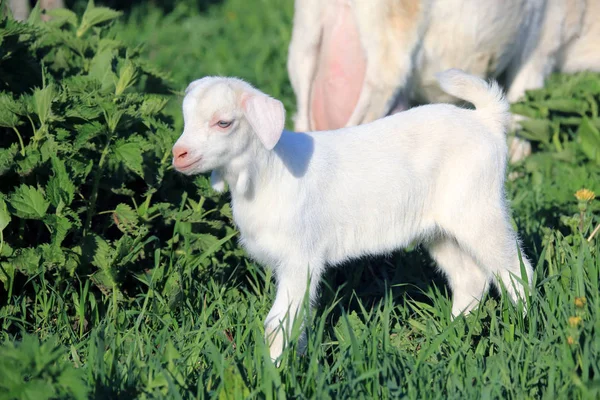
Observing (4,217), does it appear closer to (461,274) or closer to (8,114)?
(8,114)

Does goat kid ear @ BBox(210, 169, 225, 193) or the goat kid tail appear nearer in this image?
goat kid ear @ BBox(210, 169, 225, 193)

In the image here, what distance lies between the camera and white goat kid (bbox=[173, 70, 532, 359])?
2.95 meters

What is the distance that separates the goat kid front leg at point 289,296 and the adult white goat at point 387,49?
1.60 metres

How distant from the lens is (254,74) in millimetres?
7316

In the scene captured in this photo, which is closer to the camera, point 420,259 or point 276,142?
point 276,142

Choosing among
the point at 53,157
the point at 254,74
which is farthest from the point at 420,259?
the point at 254,74

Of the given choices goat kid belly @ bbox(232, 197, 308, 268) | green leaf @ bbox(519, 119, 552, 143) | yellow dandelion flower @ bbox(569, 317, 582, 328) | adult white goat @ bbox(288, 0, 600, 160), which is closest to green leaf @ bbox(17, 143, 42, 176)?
goat kid belly @ bbox(232, 197, 308, 268)

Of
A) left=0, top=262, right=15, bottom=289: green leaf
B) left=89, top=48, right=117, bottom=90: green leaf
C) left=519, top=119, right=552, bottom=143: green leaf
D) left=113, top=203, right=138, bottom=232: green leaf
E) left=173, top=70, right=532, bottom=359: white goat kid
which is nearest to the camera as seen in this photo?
left=173, top=70, right=532, bottom=359: white goat kid

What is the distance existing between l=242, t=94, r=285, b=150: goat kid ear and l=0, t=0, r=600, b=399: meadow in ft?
2.11

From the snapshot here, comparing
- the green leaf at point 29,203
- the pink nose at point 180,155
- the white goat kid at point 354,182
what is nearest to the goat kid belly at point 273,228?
the white goat kid at point 354,182

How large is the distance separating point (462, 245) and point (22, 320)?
5.41ft

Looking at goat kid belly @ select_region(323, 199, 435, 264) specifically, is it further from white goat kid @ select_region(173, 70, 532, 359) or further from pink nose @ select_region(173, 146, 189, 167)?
pink nose @ select_region(173, 146, 189, 167)

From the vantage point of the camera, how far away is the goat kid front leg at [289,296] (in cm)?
309

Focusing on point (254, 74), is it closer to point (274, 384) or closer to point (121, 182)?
point (121, 182)
